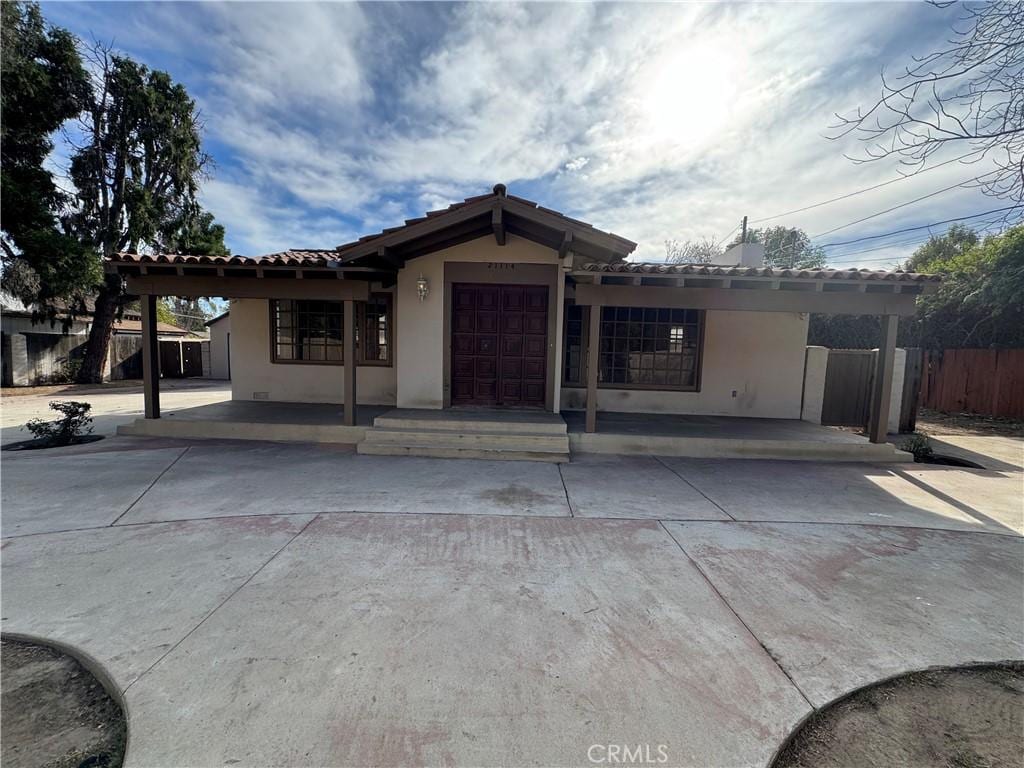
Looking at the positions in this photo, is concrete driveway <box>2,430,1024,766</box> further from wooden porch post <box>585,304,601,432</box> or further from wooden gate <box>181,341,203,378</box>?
wooden gate <box>181,341,203,378</box>

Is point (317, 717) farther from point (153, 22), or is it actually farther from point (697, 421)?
point (153, 22)

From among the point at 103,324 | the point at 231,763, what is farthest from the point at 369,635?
the point at 103,324

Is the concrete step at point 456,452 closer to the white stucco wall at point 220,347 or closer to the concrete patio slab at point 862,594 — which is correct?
the concrete patio slab at point 862,594

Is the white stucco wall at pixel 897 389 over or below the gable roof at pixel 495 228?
below

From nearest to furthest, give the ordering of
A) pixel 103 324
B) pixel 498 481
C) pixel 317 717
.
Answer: pixel 317 717
pixel 498 481
pixel 103 324

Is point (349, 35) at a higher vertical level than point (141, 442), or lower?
higher

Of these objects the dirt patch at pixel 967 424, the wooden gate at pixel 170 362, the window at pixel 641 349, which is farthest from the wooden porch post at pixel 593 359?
the wooden gate at pixel 170 362

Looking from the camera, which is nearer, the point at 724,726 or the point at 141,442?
the point at 724,726

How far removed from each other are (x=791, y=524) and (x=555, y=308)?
15.4 ft

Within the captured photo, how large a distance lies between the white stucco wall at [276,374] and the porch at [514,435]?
1.37 metres

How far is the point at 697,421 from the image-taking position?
326 inches

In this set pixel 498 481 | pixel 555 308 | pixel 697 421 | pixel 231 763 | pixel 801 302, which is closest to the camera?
pixel 231 763

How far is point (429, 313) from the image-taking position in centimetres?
775

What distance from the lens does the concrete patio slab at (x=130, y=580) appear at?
2.46 meters
